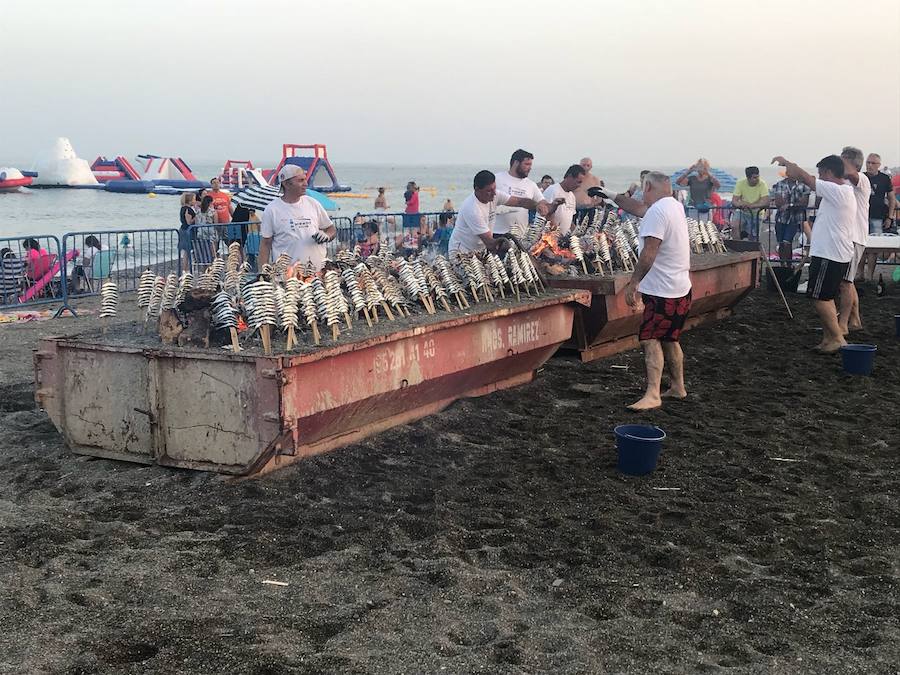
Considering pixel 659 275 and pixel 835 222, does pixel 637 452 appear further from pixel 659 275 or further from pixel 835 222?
pixel 835 222

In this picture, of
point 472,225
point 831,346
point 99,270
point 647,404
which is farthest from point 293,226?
point 99,270

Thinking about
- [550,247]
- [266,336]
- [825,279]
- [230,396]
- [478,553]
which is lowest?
[478,553]

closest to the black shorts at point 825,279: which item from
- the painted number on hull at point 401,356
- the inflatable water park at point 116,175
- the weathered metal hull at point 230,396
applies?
the weathered metal hull at point 230,396

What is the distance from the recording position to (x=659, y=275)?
830cm

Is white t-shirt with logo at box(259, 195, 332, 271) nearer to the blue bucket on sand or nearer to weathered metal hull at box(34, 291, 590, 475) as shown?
weathered metal hull at box(34, 291, 590, 475)

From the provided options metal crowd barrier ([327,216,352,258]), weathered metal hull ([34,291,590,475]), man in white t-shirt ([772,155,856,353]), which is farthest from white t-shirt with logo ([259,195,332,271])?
metal crowd barrier ([327,216,352,258])

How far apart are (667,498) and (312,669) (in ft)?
9.91

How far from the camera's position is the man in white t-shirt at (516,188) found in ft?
34.3

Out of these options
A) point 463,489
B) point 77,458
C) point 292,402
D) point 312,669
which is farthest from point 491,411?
point 312,669

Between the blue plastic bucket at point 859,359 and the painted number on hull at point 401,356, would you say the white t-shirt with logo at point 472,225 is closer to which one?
the painted number on hull at point 401,356

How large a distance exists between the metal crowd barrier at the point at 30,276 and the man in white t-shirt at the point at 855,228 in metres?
10.7

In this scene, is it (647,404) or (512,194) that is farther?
(512,194)

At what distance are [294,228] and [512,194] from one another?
276cm

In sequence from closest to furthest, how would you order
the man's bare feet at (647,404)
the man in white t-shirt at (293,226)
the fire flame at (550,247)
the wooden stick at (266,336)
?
1. the wooden stick at (266,336)
2. the man's bare feet at (647,404)
3. the man in white t-shirt at (293,226)
4. the fire flame at (550,247)
